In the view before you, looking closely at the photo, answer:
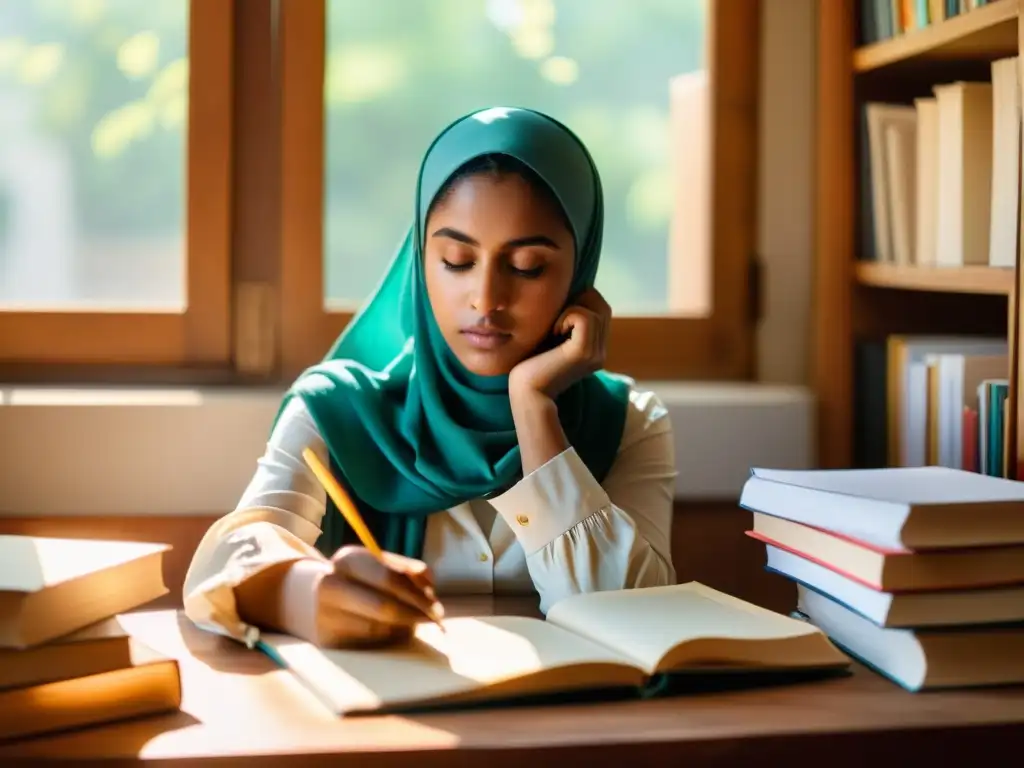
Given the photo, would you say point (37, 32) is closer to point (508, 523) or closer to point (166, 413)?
point (166, 413)

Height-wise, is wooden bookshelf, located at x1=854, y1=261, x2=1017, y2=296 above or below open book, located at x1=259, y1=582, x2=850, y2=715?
above

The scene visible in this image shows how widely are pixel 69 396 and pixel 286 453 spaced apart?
632 mm

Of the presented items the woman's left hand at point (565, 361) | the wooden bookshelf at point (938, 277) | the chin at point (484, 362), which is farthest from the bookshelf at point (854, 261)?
→ the chin at point (484, 362)

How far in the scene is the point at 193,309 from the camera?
218cm

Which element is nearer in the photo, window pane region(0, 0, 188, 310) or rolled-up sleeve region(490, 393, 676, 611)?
rolled-up sleeve region(490, 393, 676, 611)

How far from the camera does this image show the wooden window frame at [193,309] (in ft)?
7.03

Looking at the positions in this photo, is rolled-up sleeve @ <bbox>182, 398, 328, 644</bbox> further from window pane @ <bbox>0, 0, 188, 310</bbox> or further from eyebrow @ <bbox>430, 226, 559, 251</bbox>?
window pane @ <bbox>0, 0, 188, 310</bbox>

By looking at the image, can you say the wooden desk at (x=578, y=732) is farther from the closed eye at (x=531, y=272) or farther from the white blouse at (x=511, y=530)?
the closed eye at (x=531, y=272)

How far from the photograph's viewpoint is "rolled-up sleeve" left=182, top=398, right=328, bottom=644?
125cm

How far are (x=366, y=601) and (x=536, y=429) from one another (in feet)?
1.47

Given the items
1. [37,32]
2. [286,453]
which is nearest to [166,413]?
[286,453]

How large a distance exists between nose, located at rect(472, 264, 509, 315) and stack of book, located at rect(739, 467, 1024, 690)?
1.48 ft

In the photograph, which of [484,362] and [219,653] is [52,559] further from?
[484,362]

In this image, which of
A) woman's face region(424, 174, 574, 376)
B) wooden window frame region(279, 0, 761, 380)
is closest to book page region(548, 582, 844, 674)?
woman's face region(424, 174, 574, 376)
